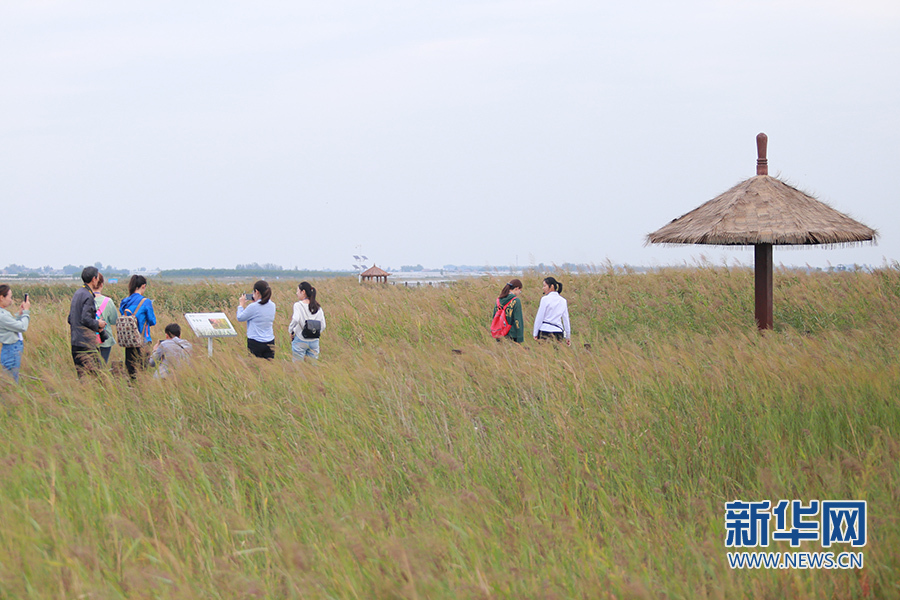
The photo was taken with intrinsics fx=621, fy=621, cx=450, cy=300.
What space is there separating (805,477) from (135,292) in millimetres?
7781

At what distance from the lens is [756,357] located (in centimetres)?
607

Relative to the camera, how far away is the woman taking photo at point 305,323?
8.51m

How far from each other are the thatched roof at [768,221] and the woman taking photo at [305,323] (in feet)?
20.0

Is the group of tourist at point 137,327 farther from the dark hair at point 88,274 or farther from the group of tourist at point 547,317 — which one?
the group of tourist at point 547,317

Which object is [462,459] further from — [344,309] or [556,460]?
[344,309]

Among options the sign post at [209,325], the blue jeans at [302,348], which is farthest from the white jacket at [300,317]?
the sign post at [209,325]

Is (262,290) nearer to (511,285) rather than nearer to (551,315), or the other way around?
(511,285)

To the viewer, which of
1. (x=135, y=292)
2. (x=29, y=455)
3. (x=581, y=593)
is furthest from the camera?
(x=135, y=292)

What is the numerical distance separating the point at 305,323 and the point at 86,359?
→ 8.75ft

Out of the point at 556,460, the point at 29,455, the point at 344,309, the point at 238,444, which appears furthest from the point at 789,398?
the point at 344,309

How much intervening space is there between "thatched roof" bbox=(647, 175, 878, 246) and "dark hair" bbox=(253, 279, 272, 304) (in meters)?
6.68

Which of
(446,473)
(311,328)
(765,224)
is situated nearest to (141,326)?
(311,328)

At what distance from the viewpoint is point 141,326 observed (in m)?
8.15

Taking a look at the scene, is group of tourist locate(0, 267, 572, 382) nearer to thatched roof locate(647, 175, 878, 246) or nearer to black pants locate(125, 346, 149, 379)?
black pants locate(125, 346, 149, 379)
